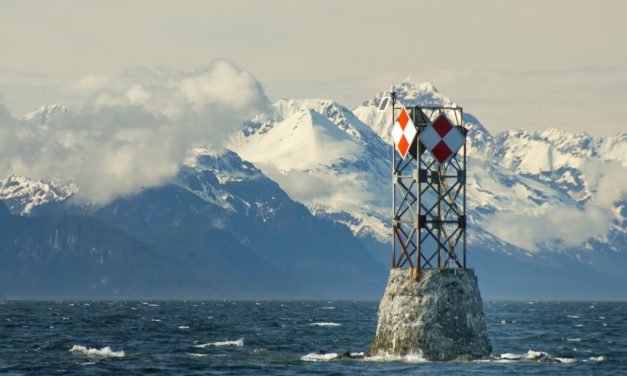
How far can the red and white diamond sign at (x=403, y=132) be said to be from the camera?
81.5m

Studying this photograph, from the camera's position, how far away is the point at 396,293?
80562mm

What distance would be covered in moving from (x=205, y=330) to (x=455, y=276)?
77.8m

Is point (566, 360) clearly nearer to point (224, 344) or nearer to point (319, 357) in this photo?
point (319, 357)

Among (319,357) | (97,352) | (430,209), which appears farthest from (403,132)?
(97,352)

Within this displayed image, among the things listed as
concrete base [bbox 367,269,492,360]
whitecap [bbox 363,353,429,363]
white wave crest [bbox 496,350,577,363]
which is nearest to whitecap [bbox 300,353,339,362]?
whitecap [bbox 363,353,429,363]

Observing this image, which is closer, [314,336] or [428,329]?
[428,329]

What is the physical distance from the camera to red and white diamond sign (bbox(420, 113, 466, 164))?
80.3 meters

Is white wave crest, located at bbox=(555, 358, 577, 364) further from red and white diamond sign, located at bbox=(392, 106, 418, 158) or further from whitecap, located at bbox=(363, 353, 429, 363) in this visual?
red and white diamond sign, located at bbox=(392, 106, 418, 158)

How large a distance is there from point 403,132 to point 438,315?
11.1 m

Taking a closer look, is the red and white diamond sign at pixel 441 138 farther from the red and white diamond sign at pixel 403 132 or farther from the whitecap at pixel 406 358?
the whitecap at pixel 406 358

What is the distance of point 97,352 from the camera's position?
4119 inches

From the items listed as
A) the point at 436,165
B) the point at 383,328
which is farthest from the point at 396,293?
the point at 436,165

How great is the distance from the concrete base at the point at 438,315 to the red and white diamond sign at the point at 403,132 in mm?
7304

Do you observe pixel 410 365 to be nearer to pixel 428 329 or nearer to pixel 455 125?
pixel 428 329
